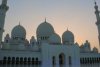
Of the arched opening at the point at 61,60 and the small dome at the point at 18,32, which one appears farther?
the small dome at the point at 18,32

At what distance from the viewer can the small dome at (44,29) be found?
28.2m

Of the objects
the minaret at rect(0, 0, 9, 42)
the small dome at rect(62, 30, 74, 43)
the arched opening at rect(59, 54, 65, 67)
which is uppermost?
the minaret at rect(0, 0, 9, 42)

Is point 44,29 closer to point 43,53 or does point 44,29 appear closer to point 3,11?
point 43,53

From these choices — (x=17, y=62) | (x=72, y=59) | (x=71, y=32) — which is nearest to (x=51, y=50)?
(x=72, y=59)

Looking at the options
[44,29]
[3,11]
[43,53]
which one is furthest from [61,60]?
[3,11]

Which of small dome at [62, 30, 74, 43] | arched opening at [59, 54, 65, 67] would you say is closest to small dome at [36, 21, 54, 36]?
small dome at [62, 30, 74, 43]

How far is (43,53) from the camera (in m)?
23.1

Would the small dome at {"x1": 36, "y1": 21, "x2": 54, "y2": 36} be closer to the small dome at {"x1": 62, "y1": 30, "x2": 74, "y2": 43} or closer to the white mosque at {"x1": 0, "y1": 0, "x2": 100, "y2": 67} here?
the white mosque at {"x1": 0, "y1": 0, "x2": 100, "y2": 67}

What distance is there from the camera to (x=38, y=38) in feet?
93.1

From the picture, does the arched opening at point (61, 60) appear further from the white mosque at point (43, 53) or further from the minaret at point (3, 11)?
the minaret at point (3, 11)

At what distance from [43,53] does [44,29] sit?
20.7 feet

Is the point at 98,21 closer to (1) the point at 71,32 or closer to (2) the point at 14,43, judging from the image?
(1) the point at 71,32

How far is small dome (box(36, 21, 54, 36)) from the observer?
28186 millimetres

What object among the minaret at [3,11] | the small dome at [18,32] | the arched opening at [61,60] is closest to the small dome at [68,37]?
the arched opening at [61,60]
